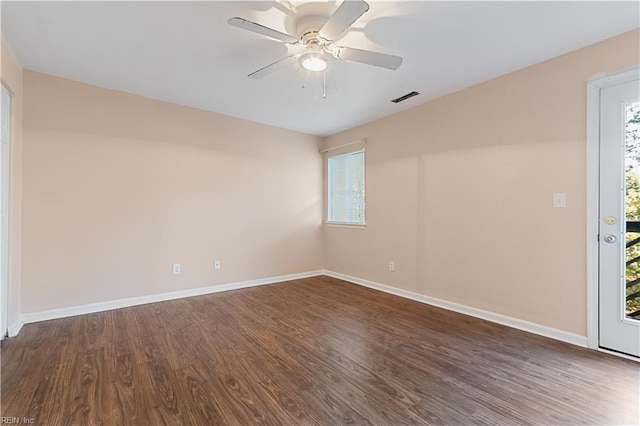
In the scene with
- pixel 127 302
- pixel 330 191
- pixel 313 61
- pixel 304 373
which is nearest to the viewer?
pixel 304 373

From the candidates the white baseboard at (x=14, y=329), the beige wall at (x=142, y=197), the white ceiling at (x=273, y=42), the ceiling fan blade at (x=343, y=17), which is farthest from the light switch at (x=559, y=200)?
the white baseboard at (x=14, y=329)

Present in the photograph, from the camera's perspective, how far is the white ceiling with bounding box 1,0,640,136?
2.00 m

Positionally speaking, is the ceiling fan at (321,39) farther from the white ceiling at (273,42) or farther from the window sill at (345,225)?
the window sill at (345,225)

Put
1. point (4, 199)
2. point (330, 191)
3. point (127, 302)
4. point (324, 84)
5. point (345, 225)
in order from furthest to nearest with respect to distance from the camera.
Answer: point (330, 191) → point (345, 225) → point (127, 302) → point (324, 84) → point (4, 199)

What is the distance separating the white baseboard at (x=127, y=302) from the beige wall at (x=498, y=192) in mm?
1926

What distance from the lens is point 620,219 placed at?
2.30m

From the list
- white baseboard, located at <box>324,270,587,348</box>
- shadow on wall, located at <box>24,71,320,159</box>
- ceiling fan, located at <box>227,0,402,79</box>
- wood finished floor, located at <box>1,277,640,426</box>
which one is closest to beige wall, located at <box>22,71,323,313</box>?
shadow on wall, located at <box>24,71,320,159</box>

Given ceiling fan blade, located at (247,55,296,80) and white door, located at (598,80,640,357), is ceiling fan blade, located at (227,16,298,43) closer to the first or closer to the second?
ceiling fan blade, located at (247,55,296,80)

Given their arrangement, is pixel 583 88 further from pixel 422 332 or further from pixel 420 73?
pixel 422 332

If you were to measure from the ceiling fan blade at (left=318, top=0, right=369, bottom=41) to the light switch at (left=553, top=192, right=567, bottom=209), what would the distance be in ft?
7.61

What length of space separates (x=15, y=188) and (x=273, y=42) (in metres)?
2.75

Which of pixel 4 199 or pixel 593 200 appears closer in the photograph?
pixel 593 200

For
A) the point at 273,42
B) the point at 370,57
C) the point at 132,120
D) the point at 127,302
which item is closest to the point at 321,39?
the point at 370,57

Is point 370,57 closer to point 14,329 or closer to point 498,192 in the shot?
point 498,192
